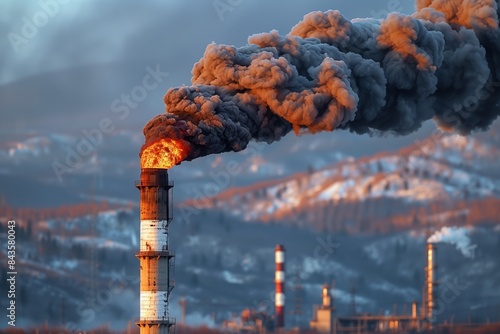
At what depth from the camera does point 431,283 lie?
9775 cm

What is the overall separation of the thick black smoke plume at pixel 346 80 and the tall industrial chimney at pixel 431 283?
4044 centimetres

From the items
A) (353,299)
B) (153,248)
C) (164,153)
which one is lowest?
(153,248)

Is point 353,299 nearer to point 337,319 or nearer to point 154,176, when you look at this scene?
point 337,319

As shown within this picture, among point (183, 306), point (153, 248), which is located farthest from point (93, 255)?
point (153, 248)

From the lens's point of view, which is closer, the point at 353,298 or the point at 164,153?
the point at 164,153

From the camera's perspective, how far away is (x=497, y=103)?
55062 mm

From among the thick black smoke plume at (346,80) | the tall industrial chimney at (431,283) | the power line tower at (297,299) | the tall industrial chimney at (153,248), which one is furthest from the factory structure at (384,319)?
the tall industrial chimney at (153,248)

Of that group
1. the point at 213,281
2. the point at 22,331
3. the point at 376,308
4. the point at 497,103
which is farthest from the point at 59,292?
the point at 497,103

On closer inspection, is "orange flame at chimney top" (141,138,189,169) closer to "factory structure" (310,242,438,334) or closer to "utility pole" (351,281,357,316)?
"factory structure" (310,242,438,334)

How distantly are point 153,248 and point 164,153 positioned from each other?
301cm

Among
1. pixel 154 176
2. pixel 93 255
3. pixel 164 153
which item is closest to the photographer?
pixel 164 153

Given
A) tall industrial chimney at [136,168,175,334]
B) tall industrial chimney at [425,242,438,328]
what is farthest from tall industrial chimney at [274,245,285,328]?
tall industrial chimney at [136,168,175,334]

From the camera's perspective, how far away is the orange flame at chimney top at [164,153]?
44906 mm

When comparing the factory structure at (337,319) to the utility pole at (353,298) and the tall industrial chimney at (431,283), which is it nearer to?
the tall industrial chimney at (431,283)
